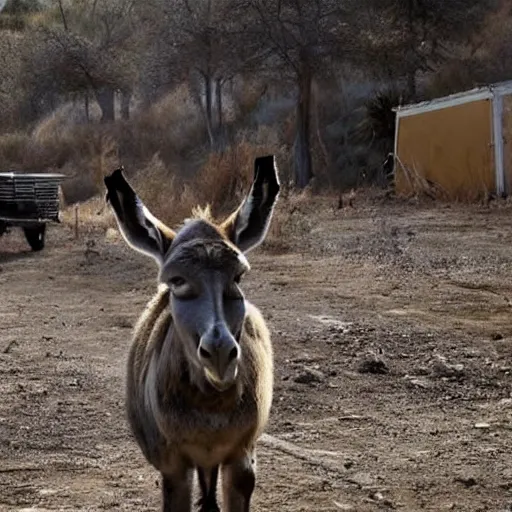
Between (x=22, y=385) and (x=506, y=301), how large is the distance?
17.3 ft

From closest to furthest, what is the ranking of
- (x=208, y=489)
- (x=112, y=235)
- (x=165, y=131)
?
(x=208, y=489) → (x=112, y=235) → (x=165, y=131)

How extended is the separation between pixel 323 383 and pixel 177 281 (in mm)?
3762

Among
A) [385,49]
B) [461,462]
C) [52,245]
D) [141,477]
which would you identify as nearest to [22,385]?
[141,477]

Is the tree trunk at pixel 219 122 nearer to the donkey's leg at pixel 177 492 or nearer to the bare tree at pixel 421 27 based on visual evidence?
the bare tree at pixel 421 27

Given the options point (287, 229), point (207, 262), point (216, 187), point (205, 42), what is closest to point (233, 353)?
point (207, 262)

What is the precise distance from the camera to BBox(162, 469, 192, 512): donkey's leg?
146 inches

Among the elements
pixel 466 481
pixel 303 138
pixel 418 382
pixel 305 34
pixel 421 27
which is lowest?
pixel 466 481

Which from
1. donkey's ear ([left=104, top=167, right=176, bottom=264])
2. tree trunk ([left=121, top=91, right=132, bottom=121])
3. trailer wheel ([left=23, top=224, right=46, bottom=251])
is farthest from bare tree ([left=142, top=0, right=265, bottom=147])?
donkey's ear ([left=104, top=167, right=176, bottom=264])

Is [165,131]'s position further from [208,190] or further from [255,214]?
[255,214]

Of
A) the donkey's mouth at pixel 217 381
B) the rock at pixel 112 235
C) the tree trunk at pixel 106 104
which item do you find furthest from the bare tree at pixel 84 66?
the donkey's mouth at pixel 217 381

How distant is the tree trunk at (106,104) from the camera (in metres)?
41.9

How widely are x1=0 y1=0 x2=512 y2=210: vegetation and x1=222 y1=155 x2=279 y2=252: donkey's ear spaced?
644 inches

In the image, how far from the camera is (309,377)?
695 cm

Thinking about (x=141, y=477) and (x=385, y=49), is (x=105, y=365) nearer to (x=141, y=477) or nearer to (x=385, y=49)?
(x=141, y=477)
